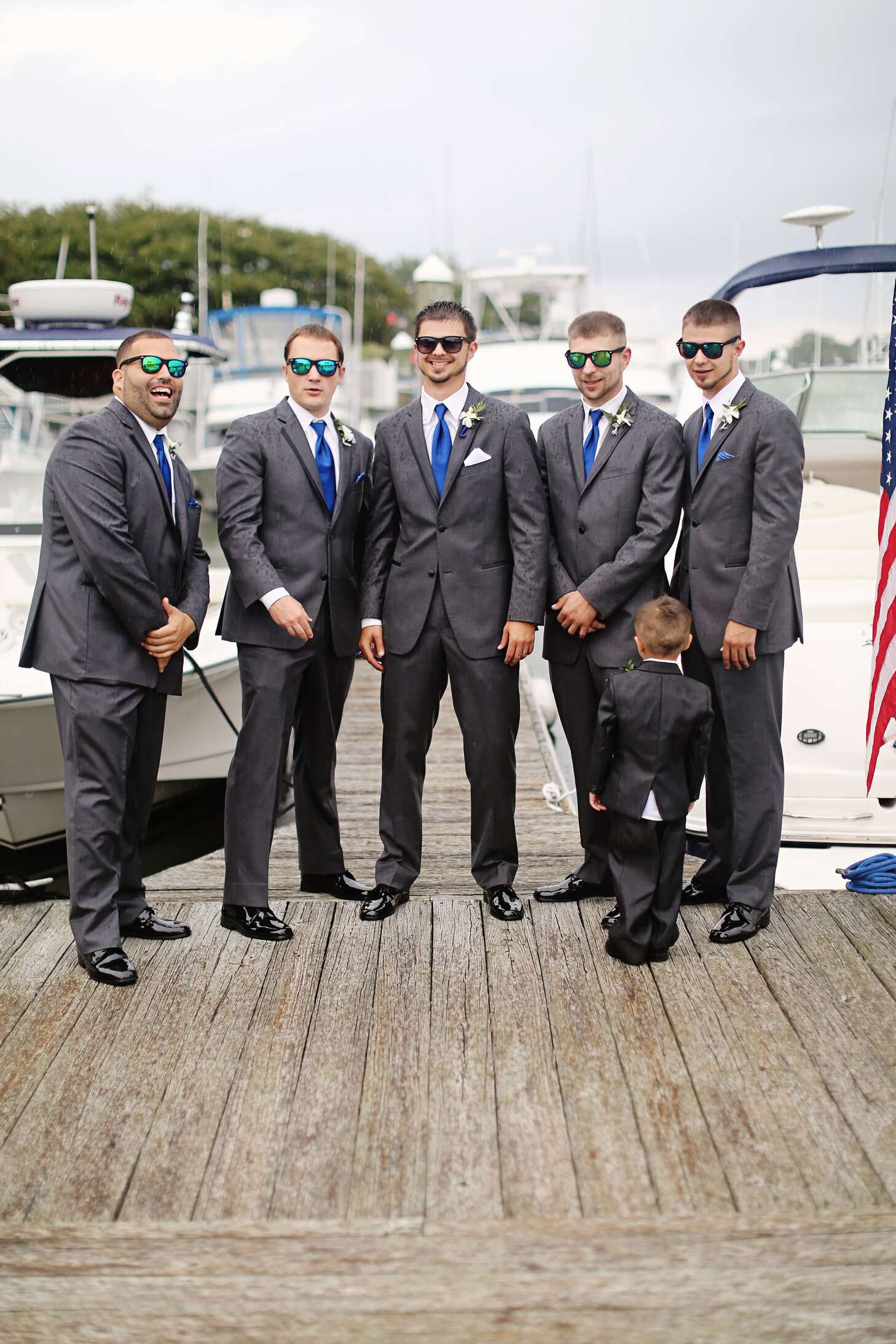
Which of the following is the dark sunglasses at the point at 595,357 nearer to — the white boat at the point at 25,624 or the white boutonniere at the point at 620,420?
the white boutonniere at the point at 620,420

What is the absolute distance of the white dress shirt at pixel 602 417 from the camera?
3825 mm

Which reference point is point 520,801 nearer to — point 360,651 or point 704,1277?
point 360,651

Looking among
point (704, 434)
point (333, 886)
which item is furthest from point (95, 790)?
point (704, 434)

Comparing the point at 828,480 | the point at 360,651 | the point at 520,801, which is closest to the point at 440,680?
the point at 360,651

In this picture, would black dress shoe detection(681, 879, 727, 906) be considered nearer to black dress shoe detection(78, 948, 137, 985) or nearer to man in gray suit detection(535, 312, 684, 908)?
Answer: man in gray suit detection(535, 312, 684, 908)

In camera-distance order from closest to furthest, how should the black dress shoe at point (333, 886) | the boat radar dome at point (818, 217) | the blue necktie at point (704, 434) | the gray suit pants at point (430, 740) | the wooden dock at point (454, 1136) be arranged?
the wooden dock at point (454, 1136) < the blue necktie at point (704, 434) < the gray suit pants at point (430, 740) < the black dress shoe at point (333, 886) < the boat radar dome at point (818, 217)

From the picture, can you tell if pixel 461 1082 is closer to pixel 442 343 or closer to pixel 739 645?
pixel 739 645

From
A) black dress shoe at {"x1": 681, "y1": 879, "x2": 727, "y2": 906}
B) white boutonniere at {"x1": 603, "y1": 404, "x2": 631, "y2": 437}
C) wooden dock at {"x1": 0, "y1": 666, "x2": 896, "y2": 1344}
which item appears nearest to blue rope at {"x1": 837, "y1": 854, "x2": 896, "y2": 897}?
wooden dock at {"x1": 0, "y1": 666, "x2": 896, "y2": 1344}

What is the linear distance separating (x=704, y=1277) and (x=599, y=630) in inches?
79.7

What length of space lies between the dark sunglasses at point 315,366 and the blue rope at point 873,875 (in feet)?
8.09

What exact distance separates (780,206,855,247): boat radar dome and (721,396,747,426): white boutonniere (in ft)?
9.39

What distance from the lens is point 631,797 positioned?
3.48 metres

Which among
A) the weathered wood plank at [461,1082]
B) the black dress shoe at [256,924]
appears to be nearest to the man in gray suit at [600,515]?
the weathered wood plank at [461,1082]

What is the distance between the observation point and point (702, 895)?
4.04 m
